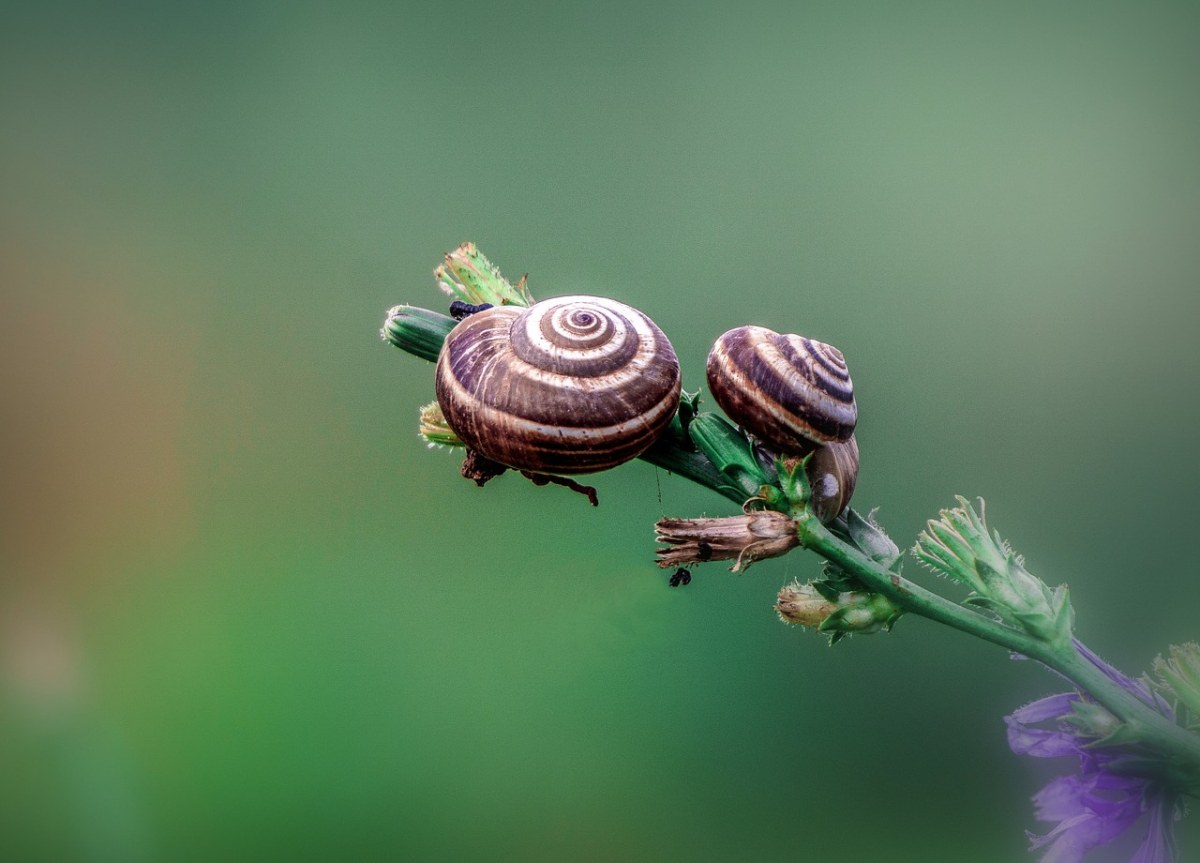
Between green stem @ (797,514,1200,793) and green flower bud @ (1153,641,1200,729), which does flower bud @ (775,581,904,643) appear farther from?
green flower bud @ (1153,641,1200,729)

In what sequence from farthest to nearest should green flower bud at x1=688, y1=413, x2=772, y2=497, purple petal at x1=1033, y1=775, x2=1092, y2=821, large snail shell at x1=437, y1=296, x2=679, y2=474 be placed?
1. purple petal at x1=1033, y1=775, x2=1092, y2=821
2. green flower bud at x1=688, y1=413, x2=772, y2=497
3. large snail shell at x1=437, y1=296, x2=679, y2=474

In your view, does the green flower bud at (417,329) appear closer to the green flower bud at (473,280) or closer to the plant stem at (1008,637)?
the green flower bud at (473,280)

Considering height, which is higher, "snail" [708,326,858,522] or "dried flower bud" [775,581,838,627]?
"snail" [708,326,858,522]

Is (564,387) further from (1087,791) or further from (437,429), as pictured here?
(1087,791)

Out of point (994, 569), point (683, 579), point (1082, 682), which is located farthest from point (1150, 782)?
point (683, 579)

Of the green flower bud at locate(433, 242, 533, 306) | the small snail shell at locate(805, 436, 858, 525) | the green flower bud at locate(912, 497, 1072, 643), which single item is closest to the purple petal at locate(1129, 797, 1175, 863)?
the green flower bud at locate(912, 497, 1072, 643)

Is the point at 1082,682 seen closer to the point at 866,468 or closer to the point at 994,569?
the point at 994,569

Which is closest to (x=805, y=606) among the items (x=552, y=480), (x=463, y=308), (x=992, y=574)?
(x=992, y=574)

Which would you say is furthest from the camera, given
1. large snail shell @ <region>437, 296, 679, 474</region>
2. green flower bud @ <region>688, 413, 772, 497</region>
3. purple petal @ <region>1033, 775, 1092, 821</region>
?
purple petal @ <region>1033, 775, 1092, 821</region>

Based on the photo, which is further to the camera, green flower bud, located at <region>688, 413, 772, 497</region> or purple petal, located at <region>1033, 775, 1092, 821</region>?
purple petal, located at <region>1033, 775, 1092, 821</region>

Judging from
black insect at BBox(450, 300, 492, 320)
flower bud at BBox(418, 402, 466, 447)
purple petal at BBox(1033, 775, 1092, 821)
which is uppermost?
black insect at BBox(450, 300, 492, 320)
